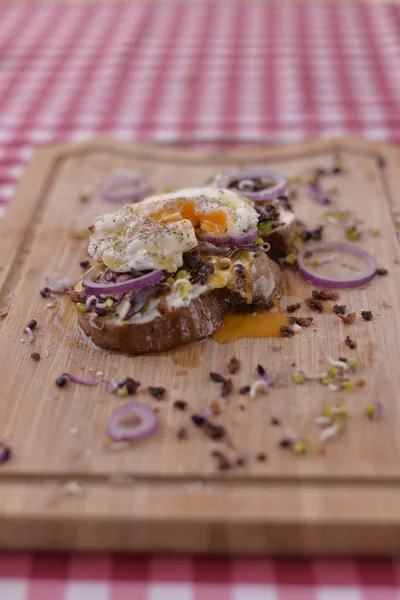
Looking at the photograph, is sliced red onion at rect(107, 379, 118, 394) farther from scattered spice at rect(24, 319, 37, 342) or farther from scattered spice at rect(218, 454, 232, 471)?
scattered spice at rect(218, 454, 232, 471)

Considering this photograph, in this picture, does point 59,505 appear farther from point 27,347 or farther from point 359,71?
point 359,71

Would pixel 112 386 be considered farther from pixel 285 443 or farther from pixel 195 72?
pixel 195 72

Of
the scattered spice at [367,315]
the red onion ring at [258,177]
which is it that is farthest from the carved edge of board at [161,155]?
the scattered spice at [367,315]

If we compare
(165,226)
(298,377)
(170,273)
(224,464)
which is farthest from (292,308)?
(224,464)

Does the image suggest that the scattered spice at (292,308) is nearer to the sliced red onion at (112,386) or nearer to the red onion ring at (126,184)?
the sliced red onion at (112,386)

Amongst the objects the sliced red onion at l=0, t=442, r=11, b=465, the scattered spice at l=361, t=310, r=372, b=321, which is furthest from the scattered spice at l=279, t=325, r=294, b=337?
the sliced red onion at l=0, t=442, r=11, b=465
